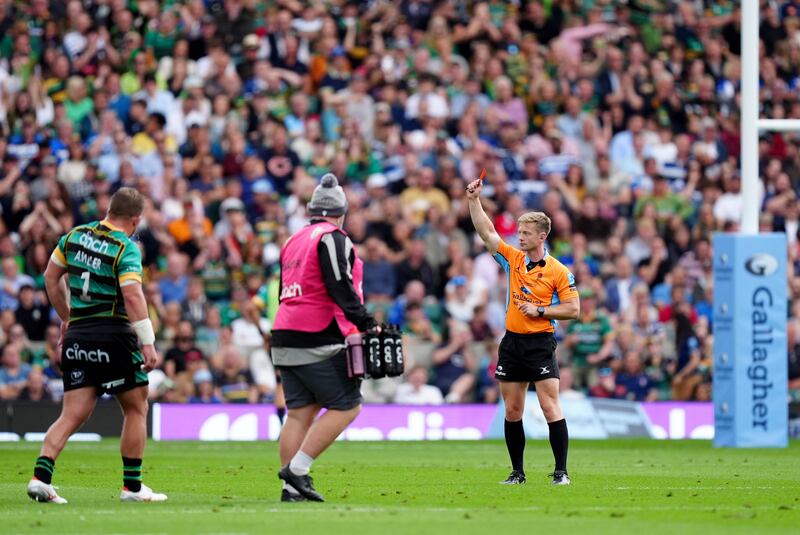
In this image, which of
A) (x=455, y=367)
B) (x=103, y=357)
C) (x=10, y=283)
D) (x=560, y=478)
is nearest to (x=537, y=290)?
(x=560, y=478)

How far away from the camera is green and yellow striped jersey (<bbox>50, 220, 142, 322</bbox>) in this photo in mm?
11906

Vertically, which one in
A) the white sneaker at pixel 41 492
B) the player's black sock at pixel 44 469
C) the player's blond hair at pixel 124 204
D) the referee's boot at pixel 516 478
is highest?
the player's blond hair at pixel 124 204

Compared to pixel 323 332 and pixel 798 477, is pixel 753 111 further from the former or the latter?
pixel 323 332

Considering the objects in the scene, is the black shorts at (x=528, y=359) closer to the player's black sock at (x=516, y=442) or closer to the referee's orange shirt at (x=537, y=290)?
the referee's orange shirt at (x=537, y=290)

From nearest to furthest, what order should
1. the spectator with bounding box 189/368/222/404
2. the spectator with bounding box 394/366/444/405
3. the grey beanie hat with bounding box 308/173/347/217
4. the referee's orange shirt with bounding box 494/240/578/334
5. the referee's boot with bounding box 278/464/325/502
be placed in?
the referee's boot with bounding box 278/464/325/502 → the grey beanie hat with bounding box 308/173/347/217 → the referee's orange shirt with bounding box 494/240/578/334 → the spectator with bounding box 189/368/222/404 → the spectator with bounding box 394/366/444/405

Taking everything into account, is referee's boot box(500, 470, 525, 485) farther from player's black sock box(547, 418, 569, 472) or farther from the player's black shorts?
the player's black shorts

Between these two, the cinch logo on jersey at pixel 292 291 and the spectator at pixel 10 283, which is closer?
the cinch logo on jersey at pixel 292 291

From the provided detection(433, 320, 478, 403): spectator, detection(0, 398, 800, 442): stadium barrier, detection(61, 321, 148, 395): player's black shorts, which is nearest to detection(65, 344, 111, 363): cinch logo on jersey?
detection(61, 321, 148, 395): player's black shorts

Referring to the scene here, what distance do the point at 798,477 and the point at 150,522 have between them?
295 inches

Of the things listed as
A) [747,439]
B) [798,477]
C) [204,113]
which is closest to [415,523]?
[798,477]

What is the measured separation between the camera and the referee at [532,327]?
1422cm

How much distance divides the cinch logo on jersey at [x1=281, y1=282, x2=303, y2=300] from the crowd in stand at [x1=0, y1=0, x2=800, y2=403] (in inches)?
426

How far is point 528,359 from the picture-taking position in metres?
14.3

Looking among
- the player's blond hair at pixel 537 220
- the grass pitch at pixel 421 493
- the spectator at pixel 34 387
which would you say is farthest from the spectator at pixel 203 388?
the player's blond hair at pixel 537 220
